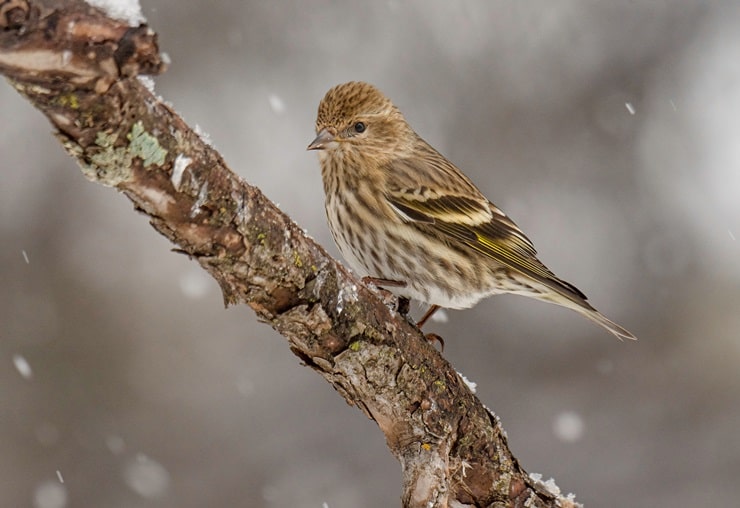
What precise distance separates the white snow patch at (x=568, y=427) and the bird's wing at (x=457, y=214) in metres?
2.70

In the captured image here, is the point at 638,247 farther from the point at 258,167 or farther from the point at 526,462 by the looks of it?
the point at 258,167

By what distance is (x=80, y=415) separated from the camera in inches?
270

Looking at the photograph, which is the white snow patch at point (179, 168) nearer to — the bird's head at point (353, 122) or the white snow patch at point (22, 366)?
the bird's head at point (353, 122)

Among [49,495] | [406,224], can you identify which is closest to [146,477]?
[49,495]

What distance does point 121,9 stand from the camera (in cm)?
183

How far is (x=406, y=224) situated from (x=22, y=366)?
385 centimetres

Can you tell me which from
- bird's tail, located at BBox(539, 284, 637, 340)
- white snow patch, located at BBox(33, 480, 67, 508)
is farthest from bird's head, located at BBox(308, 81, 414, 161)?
white snow patch, located at BBox(33, 480, 67, 508)

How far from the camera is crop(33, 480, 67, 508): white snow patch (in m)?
6.67

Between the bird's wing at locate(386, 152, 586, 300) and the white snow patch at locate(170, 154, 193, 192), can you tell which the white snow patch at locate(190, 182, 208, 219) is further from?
the bird's wing at locate(386, 152, 586, 300)

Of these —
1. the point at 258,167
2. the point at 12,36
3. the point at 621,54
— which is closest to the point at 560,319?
the point at 621,54

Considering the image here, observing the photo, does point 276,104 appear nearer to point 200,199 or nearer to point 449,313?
point 449,313

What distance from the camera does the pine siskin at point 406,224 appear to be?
4348 mm

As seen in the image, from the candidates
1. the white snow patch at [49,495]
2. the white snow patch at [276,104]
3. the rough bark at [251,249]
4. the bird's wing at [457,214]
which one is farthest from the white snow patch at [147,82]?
the white snow patch at [276,104]

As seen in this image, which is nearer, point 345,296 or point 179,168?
point 179,168
